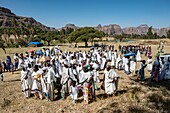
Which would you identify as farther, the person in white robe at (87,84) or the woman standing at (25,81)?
the woman standing at (25,81)

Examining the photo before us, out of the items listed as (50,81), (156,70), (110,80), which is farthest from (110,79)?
(156,70)

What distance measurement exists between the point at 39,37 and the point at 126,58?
54.7m

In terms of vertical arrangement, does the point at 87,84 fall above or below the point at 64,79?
below

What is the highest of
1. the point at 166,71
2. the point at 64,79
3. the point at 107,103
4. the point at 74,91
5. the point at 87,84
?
the point at 64,79

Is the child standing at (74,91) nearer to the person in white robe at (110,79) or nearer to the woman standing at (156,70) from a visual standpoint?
the person in white robe at (110,79)

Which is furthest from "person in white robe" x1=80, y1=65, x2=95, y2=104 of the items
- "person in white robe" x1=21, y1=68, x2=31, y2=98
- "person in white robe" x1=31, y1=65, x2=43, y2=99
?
"person in white robe" x1=21, y1=68, x2=31, y2=98

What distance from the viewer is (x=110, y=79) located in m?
7.82

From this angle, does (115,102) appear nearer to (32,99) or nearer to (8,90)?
(32,99)

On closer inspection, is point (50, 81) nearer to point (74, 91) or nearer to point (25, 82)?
point (74, 91)

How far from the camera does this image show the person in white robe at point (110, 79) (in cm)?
778

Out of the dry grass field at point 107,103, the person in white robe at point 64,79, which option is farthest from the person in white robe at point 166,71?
the person in white robe at point 64,79

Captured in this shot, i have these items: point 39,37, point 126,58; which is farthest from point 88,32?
point 126,58

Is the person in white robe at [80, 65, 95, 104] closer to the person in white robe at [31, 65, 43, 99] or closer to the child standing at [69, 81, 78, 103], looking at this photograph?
the child standing at [69, 81, 78, 103]

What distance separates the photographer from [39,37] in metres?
64.0
